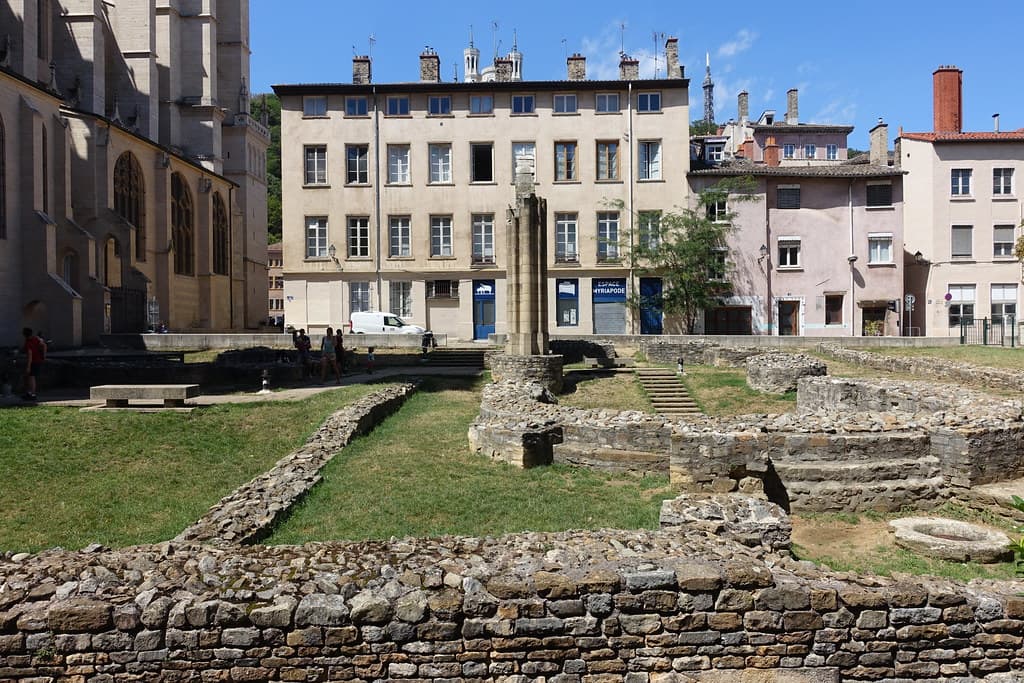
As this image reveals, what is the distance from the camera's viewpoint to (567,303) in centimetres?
4681

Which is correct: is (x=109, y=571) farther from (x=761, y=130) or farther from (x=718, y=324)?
(x=761, y=130)

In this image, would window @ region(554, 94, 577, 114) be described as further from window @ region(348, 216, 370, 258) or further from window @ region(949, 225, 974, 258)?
window @ region(949, 225, 974, 258)

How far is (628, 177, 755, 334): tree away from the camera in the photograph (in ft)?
144

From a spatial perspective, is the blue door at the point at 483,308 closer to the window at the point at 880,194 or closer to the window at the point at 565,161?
the window at the point at 565,161

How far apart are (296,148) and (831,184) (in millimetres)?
33214

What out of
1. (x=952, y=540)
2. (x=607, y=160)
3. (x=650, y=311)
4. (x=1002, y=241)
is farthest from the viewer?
(x=1002, y=241)

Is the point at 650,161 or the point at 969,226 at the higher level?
the point at 650,161

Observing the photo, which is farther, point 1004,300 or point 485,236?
point 1004,300

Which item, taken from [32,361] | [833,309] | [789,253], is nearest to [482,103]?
[789,253]

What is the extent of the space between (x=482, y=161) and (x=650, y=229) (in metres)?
11.3

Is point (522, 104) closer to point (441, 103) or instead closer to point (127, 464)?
point (441, 103)

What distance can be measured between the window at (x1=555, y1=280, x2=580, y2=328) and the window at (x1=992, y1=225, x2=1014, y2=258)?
2679cm

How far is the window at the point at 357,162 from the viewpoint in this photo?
1833 inches

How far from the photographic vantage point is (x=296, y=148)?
4644 cm
